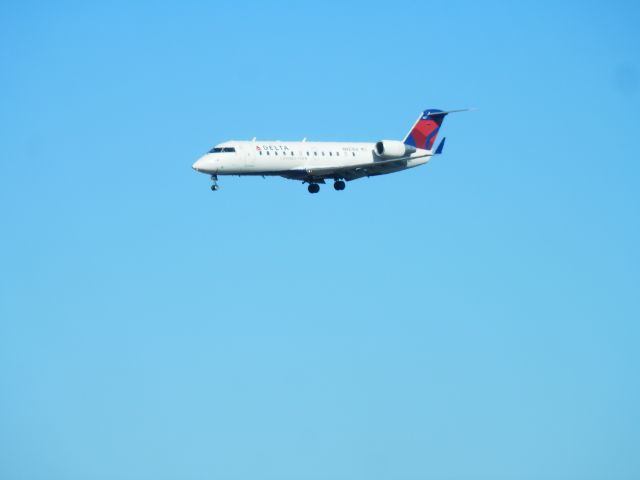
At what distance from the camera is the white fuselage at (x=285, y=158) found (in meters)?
71.6

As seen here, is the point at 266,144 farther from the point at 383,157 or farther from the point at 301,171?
the point at 383,157

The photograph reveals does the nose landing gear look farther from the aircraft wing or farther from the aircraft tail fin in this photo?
the aircraft tail fin

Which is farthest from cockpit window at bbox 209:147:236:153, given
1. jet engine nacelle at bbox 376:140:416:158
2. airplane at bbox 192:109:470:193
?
jet engine nacelle at bbox 376:140:416:158

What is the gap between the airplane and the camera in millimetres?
71812

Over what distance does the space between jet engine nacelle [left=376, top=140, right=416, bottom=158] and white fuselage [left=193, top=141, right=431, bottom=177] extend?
1.26ft

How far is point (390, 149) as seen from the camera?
7688cm

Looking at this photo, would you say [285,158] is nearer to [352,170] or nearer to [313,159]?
[313,159]

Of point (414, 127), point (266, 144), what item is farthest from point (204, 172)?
point (414, 127)

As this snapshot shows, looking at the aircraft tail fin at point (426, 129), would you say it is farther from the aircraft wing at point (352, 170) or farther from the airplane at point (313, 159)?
the aircraft wing at point (352, 170)

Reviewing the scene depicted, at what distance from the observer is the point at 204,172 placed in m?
71.0

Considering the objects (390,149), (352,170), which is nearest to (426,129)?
(390,149)

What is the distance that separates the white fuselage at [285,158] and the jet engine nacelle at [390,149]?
0.38 metres

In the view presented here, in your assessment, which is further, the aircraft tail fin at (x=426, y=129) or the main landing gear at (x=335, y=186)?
the aircraft tail fin at (x=426, y=129)

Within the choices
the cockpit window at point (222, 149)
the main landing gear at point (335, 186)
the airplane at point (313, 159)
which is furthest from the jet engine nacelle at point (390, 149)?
the cockpit window at point (222, 149)
